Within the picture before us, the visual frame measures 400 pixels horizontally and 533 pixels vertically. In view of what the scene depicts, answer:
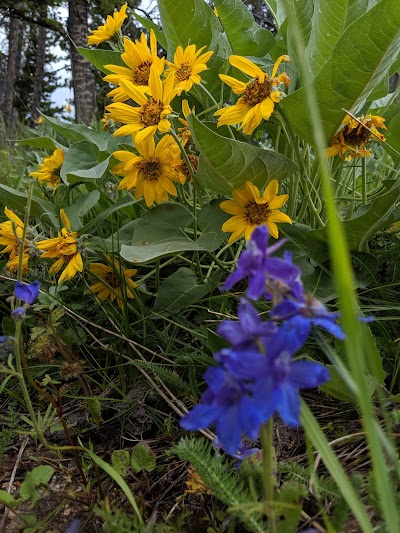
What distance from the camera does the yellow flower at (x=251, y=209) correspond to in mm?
1068

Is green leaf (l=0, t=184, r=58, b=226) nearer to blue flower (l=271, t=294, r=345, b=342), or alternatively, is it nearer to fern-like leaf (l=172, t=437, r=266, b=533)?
fern-like leaf (l=172, t=437, r=266, b=533)

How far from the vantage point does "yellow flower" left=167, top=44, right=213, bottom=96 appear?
3.71 ft

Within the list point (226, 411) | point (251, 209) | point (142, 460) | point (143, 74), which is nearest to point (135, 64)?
point (143, 74)

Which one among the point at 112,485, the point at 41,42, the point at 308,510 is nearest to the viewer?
the point at 308,510

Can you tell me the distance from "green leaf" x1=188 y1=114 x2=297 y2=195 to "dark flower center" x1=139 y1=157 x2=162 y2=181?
116 mm

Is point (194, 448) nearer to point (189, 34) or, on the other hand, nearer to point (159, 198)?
point (159, 198)

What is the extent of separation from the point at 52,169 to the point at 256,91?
69cm

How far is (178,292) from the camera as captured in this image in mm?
1176

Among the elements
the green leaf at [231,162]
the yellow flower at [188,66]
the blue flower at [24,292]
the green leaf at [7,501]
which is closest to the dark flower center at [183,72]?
the yellow flower at [188,66]

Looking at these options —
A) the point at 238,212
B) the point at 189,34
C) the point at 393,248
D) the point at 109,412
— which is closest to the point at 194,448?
the point at 109,412

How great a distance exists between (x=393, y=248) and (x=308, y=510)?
748 millimetres

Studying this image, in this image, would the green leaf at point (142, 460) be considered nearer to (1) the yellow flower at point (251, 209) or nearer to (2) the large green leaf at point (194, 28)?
(1) the yellow flower at point (251, 209)

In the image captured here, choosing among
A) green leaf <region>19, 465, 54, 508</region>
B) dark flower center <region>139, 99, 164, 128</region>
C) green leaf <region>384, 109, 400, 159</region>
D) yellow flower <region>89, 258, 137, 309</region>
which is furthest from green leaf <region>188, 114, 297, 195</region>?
green leaf <region>19, 465, 54, 508</region>

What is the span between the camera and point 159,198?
1.20 metres
